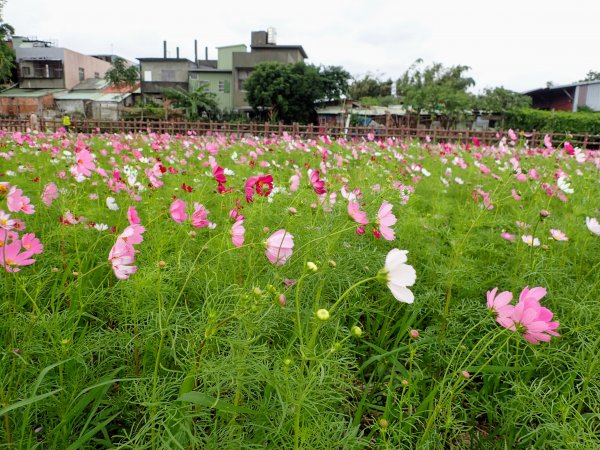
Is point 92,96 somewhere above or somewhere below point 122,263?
above

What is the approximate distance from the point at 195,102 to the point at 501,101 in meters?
17.1

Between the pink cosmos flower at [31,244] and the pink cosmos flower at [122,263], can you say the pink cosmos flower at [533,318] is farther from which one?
the pink cosmos flower at [31,244]

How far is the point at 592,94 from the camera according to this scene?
71.7 feet

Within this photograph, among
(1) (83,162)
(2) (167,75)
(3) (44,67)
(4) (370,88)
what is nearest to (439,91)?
(4) (370,88)

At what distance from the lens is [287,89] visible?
23.2m

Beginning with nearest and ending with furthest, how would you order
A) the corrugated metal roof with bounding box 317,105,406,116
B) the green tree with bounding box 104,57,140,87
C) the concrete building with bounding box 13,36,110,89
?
the corrugated metal roof with bounding box 317,105,406,116
the green tree with bounding box 104,57,140,87
the concrete building with bounding box 13,36,110,89

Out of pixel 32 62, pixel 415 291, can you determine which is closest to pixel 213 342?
pixel 415 291

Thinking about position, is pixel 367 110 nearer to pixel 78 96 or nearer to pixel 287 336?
pixel 78 96

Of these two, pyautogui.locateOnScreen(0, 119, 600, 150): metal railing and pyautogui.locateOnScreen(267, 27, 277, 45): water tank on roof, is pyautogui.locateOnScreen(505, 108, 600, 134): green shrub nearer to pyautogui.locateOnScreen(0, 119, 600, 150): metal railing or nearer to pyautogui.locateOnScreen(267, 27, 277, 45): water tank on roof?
pyautogui.locateOnScreen(0, 119, 600, 150): metal railing

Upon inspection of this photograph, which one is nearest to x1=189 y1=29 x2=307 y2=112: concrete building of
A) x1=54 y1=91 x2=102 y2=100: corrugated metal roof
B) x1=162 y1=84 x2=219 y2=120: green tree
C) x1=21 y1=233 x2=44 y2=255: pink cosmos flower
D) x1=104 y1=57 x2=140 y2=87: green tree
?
x1=162 y1=84 x2=219 y2=120: green tree

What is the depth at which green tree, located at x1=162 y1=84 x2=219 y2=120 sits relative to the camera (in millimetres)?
23938

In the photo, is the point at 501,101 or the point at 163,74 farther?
the point at 163,74

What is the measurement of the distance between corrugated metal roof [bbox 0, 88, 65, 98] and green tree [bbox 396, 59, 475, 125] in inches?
984

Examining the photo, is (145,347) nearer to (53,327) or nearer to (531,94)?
(53,327)
